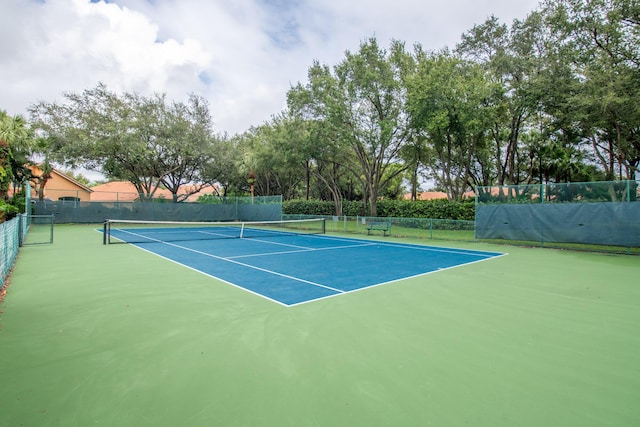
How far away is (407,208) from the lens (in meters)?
23.3

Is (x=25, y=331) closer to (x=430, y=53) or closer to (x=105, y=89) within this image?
(x=430, y=53)

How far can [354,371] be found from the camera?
3.16 metres

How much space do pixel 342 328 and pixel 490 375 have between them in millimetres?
1797

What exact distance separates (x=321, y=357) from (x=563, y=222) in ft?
44.1

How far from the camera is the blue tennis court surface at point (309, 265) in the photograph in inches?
257

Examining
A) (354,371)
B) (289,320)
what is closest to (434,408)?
(354,371)

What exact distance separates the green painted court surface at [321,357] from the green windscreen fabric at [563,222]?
265 inches

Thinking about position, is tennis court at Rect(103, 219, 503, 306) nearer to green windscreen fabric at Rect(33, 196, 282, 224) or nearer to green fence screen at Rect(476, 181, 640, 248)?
green fence screen at Rect(476, 181, 640, 248)

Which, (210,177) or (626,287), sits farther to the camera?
(210,177)

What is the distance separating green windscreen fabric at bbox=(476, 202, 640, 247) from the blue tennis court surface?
10.8ft

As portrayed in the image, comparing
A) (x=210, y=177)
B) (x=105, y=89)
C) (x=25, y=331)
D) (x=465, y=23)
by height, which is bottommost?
(x=25, y=331)

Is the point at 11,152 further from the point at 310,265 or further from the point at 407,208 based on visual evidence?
the point at 407,208

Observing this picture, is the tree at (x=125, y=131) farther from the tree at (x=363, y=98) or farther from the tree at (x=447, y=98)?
the tree at (x=447, y=98)

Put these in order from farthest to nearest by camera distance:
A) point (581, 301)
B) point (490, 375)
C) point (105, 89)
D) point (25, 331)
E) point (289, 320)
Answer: point (105, 89), point (581, 301), point (289, 320), point (25, 331), point (490, 375)
